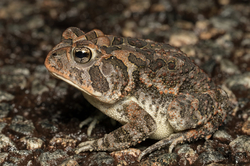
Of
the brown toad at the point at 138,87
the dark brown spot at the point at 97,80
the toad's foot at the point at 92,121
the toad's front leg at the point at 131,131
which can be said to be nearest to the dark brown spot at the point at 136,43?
the brown toad at the point at 138,87

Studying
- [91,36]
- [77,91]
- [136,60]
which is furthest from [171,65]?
[77,91]

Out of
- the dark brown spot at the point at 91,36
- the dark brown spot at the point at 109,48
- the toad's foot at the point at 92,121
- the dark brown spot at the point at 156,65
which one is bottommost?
the toad's foot at the point at 92,121

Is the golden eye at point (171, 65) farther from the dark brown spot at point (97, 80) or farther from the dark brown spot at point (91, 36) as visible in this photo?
the dark brown spot at point (91, 36)

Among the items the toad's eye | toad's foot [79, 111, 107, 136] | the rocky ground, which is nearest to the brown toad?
the toad's eye

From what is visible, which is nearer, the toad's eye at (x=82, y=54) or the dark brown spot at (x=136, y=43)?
the toad's eye at (x=82, y=54)

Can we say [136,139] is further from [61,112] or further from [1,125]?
[1,125]

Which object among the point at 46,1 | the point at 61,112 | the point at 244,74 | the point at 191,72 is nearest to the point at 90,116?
the point at 61,112

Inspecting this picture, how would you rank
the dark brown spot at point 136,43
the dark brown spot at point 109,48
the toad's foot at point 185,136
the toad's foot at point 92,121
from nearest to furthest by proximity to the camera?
the dark brown spot at point 109,48
the toad's foot at point 185,136
the dark brown spot at point 136,43
the toad's foot at point 92,121
